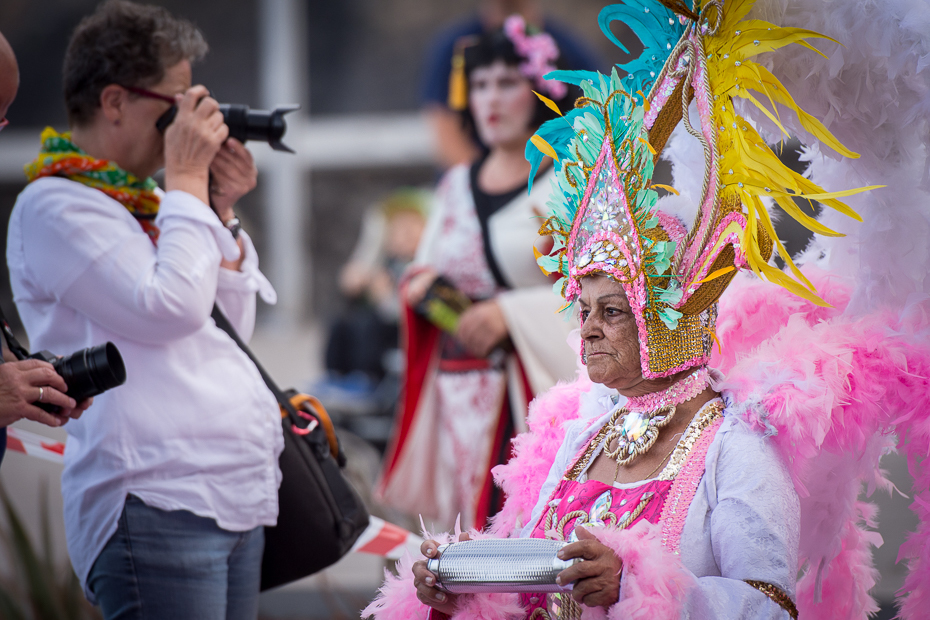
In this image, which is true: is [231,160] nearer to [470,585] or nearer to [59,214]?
[59,214]

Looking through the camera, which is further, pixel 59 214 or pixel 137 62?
pixel 137 62

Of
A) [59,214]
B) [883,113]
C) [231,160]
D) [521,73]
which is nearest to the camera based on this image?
[883,113]

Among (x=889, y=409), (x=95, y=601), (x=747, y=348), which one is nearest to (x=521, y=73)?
(x=747, y=348)

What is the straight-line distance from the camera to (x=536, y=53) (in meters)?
3.21

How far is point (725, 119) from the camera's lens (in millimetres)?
1442

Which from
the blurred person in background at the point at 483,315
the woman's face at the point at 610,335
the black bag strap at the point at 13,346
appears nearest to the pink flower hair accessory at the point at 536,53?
the blurred person in background at the point at 483,315

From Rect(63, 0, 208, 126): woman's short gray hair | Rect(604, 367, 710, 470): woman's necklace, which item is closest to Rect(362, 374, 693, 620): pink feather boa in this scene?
Rect(604, 367, 710, 470): woman's necklace

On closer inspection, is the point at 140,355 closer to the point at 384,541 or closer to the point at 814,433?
the point at 384,541

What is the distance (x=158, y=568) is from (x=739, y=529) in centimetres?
110

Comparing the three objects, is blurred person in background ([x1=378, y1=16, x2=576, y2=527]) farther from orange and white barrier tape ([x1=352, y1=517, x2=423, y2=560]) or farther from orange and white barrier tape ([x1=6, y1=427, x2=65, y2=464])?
orange and white barrier tape ([x1=6, y1=427, x2=65, y2=464])

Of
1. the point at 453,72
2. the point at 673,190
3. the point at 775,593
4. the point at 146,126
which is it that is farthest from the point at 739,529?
the point at 453,72

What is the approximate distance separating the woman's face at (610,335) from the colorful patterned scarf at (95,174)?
0.99 m

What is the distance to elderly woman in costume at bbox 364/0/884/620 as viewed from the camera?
131 centimetres

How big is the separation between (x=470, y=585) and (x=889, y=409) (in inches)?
32.7
